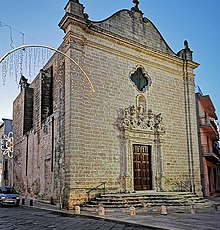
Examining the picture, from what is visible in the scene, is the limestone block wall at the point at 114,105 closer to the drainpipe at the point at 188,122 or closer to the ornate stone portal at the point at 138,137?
the drainpipe at the point at 188,122

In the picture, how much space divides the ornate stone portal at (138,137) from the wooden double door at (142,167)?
0.23 metres

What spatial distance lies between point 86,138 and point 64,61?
Answer: 163 inches

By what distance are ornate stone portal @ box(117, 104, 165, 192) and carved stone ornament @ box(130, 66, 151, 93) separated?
1.20 metres

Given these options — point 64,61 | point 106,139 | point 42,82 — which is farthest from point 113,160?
point 42,82

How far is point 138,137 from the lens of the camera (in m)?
16.0

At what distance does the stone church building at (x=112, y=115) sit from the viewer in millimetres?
13805

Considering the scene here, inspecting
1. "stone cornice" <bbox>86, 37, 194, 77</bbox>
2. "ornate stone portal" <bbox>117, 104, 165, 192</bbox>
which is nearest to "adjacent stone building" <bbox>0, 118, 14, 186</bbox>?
"ornate stone portal" <bbox>117, 104, 165, 192</bbox>

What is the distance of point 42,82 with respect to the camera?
59.6 ft

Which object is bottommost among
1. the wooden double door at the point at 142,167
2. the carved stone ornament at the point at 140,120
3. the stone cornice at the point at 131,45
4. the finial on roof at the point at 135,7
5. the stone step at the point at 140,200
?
the stone step at the point at 140,200

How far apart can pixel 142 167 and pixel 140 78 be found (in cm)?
522

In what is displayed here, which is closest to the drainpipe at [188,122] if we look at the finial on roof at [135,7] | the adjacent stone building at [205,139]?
the adjacent stone building at [205,139]

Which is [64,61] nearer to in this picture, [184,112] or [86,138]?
[86,138]

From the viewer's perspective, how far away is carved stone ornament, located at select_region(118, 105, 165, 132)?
15.6m

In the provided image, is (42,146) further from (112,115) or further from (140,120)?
(140,120)
